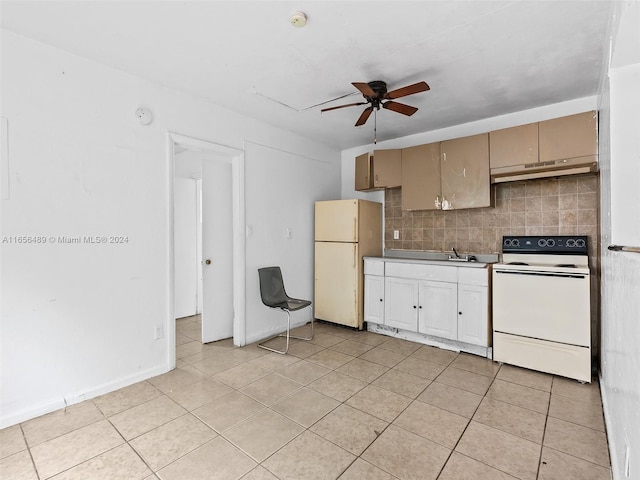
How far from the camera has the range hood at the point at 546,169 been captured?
9.59ft

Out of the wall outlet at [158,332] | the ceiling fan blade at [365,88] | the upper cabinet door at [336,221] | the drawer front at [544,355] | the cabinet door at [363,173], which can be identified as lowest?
the drawer front at [544,355]

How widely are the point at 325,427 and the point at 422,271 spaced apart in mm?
2141

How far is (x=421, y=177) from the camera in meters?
3.90

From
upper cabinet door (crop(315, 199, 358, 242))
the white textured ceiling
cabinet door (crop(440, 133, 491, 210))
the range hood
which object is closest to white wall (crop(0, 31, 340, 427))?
the white textured ceiling

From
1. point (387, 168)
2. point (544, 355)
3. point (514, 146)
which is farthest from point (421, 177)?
point (544, 355)

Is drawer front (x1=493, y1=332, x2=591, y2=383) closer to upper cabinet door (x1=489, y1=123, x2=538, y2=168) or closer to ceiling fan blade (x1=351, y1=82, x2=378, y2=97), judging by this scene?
upper cabinet door (x1=489, y1=123, x2=538, y2=168)

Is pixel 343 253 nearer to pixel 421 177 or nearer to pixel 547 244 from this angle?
pixel 421 177

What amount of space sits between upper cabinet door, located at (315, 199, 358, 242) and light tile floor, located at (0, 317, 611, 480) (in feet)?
5.58

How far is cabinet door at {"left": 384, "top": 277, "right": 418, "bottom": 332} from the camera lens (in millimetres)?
3771

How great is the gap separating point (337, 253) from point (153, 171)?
2.39 m

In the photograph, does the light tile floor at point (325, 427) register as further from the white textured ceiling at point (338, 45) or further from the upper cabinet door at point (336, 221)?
the white textured ceiling at point (338, 45)

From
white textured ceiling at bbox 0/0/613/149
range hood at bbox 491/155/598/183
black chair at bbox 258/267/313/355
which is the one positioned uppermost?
white textured ceiling at bbox 0/0/613/149

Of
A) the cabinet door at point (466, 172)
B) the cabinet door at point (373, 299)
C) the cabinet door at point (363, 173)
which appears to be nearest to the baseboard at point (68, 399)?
the cabinet door at point (373, 299)

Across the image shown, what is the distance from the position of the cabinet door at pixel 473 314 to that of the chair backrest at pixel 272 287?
196 cm
